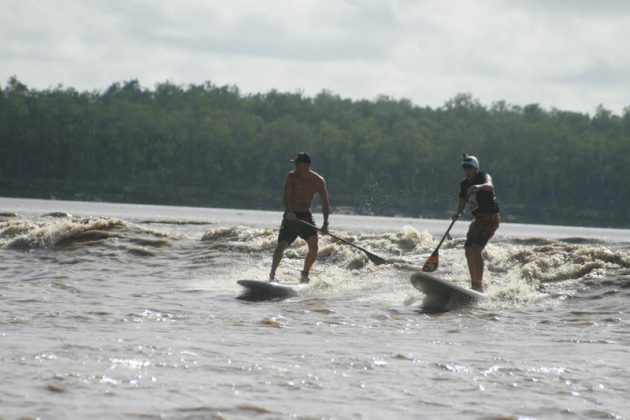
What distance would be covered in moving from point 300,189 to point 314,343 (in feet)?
17.0

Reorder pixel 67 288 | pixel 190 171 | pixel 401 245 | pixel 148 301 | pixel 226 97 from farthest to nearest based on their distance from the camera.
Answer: pixel 226 97 → pixel 190 171 → pixel 401 245 → pixel 67 288 → pixel 148 301

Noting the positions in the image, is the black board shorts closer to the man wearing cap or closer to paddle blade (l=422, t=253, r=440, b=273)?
paddle blade (l=422, t=253, r=440, b=273)

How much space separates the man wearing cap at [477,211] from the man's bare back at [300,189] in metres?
2.17

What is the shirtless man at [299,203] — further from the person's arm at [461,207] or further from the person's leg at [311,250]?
the person's arm at [461,207]

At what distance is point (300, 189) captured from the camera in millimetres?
14875

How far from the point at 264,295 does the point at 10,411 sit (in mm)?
7692

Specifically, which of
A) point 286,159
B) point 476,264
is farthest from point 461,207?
point 286,159

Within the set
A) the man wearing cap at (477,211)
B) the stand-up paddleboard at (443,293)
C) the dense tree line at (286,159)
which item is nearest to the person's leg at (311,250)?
the stand-up paddleboard at (443,293)

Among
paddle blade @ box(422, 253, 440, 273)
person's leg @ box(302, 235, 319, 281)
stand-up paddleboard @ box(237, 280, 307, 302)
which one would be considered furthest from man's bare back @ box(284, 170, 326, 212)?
paddle blade @ box(422, 253, 440, 273)

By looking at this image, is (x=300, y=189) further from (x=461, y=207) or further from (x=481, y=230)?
(x=481, y=230)

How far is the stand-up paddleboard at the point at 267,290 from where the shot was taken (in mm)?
14164

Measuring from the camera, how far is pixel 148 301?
515 inches

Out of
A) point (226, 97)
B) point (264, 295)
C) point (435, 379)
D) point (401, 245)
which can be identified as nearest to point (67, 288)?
point (264, 295)

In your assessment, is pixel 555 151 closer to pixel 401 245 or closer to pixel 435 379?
pixel 401 245
